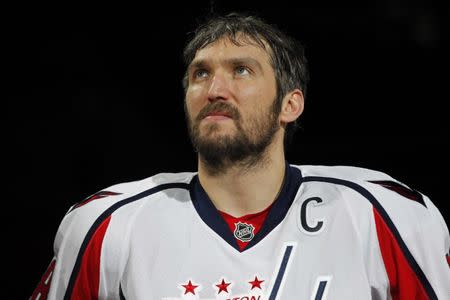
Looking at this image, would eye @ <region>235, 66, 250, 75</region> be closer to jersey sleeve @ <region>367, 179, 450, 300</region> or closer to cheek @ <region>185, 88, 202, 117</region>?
cheek @ <region>185, 88, 202, 117</region>

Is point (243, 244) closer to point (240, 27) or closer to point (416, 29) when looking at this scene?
point (240, 27)

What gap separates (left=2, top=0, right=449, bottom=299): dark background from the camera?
287 cm

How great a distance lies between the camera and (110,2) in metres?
3.10

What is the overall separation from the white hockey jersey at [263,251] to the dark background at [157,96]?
1.19 metres

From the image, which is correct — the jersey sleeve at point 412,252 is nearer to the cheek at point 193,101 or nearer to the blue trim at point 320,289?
the blue trim at point 320,289

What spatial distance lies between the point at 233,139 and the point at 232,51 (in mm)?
225

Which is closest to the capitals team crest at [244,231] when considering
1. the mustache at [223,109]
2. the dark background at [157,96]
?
the mustache at [223,109]

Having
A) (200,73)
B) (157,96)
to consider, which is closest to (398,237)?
(200,73)

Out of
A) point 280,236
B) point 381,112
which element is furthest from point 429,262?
point 381,112

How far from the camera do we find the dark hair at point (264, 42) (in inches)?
67.3

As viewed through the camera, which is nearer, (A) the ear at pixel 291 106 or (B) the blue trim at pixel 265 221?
(B) the blue trim at pixel 265 221

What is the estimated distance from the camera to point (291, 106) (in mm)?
1771

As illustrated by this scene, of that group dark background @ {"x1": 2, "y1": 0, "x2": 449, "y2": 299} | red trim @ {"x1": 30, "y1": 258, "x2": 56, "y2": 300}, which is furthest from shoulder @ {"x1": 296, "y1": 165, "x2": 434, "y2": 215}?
dark background @ {"x1": 2, "y1": 0, "x2": 449, "y2": 299}

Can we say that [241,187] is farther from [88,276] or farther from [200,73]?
[88,276]
